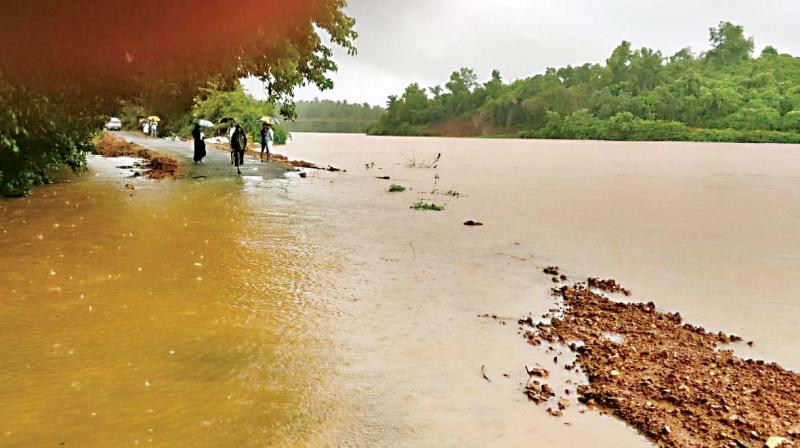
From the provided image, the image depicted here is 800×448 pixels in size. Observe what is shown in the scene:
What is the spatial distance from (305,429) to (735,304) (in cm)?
659

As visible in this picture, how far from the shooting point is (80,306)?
22.2ft

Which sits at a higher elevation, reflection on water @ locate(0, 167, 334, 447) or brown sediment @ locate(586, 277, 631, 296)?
brown sediment @ locate(586, 277, 631, 296)

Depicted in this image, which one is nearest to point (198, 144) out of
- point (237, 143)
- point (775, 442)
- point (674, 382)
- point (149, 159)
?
point (149, 159)

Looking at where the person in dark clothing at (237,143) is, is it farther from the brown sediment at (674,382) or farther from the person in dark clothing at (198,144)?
the brown sediment at (674,382)

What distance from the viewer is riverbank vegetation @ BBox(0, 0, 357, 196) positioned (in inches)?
413

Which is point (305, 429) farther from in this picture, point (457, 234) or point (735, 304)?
point (457, 234)

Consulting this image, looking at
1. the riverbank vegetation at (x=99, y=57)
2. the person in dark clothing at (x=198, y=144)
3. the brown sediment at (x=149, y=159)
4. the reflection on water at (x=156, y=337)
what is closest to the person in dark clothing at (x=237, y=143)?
the brown sediment at (x=149, y=159)

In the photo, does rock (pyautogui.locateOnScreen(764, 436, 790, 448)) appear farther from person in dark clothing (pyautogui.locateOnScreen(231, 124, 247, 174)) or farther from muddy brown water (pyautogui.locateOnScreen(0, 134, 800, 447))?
person in dark clothing (pyautogui.locateOnScreen(231, 124, 247, 174))

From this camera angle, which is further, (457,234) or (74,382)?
(457,234)

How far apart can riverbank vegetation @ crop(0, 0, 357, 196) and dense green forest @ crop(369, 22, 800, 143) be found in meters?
97.7

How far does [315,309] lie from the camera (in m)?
7.07

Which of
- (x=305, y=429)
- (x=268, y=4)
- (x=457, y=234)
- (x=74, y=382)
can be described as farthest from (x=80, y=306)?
(x=268, y=4)

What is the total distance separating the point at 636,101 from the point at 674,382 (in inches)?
4886

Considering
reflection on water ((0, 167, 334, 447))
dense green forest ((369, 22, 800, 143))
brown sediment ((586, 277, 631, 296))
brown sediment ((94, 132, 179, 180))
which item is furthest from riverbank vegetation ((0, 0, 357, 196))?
dense green forest ((369, 22, 800, 143))
